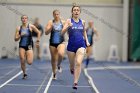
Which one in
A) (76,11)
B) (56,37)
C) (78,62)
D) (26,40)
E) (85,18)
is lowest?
(78,62)

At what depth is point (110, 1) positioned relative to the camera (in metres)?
25.2

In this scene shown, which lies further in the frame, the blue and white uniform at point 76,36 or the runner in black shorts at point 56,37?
the runner in black shorts at point 56,37

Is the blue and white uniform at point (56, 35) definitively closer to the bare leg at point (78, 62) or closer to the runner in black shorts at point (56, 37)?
the runner in black shorts at point (56, 37)

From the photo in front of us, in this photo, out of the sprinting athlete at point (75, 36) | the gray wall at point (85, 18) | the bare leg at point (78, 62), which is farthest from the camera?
the gray wall at point (85, 18)

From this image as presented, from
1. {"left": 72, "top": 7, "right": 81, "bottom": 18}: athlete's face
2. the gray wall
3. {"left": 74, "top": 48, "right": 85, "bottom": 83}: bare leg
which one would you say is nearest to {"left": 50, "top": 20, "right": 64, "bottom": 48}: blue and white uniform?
{"left": 72, "top": 7, "right": 81, "bottom": 18}: athlete's face

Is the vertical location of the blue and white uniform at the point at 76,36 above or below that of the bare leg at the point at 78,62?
above

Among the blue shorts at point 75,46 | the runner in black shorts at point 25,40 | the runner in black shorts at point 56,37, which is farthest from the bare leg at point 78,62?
the runner in black shorts at point 25,40

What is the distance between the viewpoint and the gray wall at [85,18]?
24938 millimetres

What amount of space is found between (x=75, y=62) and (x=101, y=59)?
1471cm

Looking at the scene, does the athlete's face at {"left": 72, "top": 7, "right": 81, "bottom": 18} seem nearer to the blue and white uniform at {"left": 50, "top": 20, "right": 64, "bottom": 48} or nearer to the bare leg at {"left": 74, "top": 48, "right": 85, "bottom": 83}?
the bare leg at {"left": 74, "top": 48, "right": 85, "bottom": 83}

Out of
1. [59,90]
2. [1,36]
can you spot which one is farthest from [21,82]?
[1,36]

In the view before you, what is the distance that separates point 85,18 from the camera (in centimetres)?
2500

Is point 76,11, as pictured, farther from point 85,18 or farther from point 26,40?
point 85,18

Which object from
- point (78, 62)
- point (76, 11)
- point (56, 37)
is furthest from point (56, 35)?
point (78, 62)
